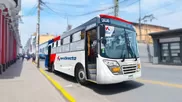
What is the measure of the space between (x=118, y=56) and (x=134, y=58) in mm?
1007

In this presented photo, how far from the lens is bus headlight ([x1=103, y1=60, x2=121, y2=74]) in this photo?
23.3ft

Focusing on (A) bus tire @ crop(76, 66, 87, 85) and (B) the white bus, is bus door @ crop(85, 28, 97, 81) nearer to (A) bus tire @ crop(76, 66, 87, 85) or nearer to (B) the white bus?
(B) the white bus

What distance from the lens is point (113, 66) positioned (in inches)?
282

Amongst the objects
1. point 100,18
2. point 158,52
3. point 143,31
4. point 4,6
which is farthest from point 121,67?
point 143,31

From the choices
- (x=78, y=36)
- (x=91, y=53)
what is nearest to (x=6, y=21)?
(x=78, y=36)

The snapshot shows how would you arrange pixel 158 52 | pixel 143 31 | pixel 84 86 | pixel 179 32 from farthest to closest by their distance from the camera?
1. pixel 143 31
2. pixel 158 52
3. pixel 179 32
4. pixel 84 86

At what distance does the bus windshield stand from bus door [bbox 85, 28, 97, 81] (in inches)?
22.5

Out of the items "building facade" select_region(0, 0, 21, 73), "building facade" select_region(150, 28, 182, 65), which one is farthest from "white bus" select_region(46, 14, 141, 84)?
"building facade" select_region(150, 28, 182, 65)

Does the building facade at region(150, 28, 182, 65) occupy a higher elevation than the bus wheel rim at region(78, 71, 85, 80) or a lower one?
higher

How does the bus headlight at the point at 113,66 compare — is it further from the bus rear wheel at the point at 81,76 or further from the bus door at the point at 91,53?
the bus rear wheel at the point at 81,76

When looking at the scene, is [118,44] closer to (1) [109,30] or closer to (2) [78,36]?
(1) [109,30]

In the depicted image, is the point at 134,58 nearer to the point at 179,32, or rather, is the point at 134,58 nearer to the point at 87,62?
the point at 87,62

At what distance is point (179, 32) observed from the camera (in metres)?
23.2

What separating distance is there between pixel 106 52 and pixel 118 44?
74 cm
